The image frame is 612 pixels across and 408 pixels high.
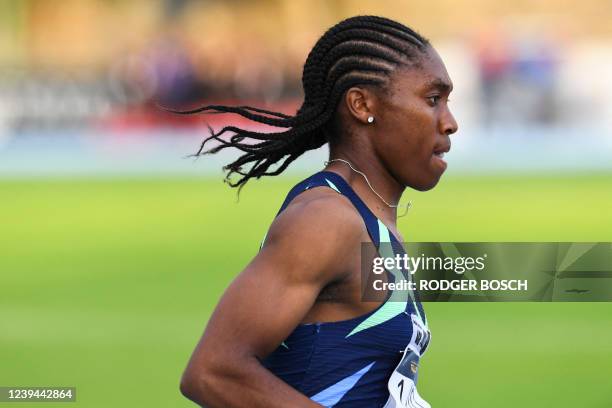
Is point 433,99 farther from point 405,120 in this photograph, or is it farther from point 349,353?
point 349,353

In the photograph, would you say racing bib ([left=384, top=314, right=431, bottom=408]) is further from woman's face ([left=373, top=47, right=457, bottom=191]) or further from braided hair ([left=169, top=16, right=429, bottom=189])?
braided hair ([left=169, top=16, right=429, bottom=189])

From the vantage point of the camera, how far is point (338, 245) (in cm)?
195

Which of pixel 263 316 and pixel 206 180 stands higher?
pixel 206 180

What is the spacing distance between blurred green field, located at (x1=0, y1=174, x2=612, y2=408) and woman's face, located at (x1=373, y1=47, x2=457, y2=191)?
350 cm

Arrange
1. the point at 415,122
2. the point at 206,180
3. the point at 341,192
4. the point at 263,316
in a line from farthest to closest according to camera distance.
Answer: the point at 206,180, the point at 415,122, the point at 341,192, the point at 263,316

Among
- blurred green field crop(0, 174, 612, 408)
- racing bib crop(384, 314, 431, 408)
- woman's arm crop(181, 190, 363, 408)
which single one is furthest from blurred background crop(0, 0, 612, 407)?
woman's arm crop(181, 190, 363, 408)

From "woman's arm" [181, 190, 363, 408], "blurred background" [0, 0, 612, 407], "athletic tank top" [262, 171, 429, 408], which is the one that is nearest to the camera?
"woman's arm" [181, 190, 363, 408]

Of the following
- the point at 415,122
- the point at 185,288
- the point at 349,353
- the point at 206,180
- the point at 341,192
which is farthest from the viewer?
the point at 206,180

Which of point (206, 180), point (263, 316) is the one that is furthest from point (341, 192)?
point (206, 180)

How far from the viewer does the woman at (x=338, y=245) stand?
1917mm

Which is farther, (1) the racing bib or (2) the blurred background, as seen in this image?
(2) the blurred background

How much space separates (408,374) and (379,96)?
0.55 meters

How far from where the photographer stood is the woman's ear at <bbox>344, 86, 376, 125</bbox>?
2.27 metres

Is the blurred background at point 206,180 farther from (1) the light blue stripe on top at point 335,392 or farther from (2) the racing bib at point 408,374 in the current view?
(1) the light blue stripe on top at point 335,392
